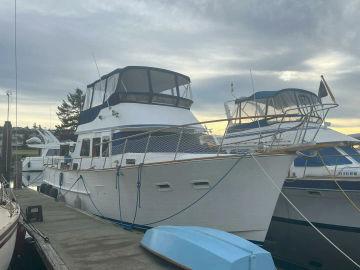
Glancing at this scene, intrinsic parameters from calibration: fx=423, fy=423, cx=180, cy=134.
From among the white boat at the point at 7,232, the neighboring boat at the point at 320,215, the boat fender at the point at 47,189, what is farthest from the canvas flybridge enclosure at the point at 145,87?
the boat fender at the point at 47,189

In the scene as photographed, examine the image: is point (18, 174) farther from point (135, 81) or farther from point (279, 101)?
point (279, 101)

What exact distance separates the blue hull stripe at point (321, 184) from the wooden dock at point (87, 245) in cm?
508

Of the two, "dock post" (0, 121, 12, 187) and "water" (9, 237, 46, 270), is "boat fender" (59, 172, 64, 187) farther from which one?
"water" (9, 237, 46, 270)

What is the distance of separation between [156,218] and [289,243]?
4.40 meters

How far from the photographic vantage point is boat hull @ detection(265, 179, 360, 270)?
1045 centimetres

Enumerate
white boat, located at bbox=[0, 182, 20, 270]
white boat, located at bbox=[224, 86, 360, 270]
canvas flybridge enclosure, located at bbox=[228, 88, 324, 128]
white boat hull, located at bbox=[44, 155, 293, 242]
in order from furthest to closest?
canvas flybridge enclosure, located at bbox=[228, 88, 324, 128]
white boat, located at bbox=[224, 86, 360, 270]
white boat hull, located at bbox=[44, 155, 293, 242]
white boat, located at bbox=[0, 182, 20, 270]

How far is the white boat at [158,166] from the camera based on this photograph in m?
8.34

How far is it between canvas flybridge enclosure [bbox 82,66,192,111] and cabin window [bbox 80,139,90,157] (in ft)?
4.06

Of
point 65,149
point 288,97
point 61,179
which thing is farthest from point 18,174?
point 288,97

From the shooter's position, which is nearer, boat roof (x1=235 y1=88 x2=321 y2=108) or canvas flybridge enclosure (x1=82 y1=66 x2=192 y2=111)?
canvas flybridge enclosure (x1=82 y1=66 x2=192 y2=111)

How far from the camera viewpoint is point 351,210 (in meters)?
10.9

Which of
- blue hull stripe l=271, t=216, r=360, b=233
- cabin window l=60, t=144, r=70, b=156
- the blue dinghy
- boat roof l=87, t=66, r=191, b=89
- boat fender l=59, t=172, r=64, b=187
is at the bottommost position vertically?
blue hull stripe l=271, t=216, r=360, b=233

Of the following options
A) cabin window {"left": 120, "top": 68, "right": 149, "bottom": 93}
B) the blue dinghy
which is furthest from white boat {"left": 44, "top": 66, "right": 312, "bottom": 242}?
the blue dinghy

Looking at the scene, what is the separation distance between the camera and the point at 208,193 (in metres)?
8.56
